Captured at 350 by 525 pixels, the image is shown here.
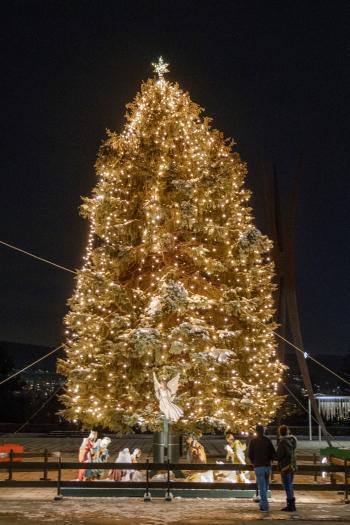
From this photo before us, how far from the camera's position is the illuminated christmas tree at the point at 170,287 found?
1798 cm

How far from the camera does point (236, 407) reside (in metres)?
18.6

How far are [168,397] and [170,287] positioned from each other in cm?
296

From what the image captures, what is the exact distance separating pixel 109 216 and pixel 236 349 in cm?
550

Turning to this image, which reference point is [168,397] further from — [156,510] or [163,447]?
[156,510]

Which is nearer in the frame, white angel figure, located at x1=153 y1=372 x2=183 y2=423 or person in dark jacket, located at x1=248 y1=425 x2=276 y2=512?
person in dark jacket, located at x1=248 y1=425 x2=276 y2=512

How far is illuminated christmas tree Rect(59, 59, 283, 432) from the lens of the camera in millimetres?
17984

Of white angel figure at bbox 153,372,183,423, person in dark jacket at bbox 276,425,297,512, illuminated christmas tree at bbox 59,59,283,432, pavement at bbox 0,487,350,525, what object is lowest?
pavement at bbox 0,487,350,525

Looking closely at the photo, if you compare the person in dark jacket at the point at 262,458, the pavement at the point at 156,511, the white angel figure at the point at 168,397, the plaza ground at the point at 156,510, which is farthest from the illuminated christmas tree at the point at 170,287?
the person in dark jacket at the point at 262,458

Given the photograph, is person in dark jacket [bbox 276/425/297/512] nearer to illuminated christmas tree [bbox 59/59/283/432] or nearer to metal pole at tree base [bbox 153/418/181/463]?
illuminated christmas tree [bbox 59/59/283/432]

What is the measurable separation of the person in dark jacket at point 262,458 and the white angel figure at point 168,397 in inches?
180

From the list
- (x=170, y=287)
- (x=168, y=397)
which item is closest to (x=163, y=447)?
(x=168, y=397)

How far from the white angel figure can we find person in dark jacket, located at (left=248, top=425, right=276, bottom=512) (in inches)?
180

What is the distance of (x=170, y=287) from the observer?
18.0m

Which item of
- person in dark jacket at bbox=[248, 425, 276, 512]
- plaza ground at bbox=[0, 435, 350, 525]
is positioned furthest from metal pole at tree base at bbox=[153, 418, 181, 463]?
person in dark jacket at bbox=[248, 425, 276, 512]
